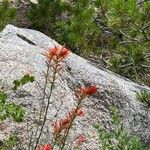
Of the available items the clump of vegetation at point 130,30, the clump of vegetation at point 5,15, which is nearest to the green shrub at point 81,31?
the clump of vegetation at point 130,30

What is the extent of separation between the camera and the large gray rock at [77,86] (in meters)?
4.85

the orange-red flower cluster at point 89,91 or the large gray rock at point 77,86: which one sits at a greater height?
the orange-red flower cluster at point 89,91

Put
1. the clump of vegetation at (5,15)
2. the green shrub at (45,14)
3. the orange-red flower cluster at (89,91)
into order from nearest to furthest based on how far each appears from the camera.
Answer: the orange-red flower cluster at (89,91) < the clump of vegetation at (5,15) < the green shrub at (45,14)

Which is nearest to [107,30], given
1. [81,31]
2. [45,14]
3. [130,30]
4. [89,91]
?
[45,14]

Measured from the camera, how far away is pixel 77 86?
17.5ft

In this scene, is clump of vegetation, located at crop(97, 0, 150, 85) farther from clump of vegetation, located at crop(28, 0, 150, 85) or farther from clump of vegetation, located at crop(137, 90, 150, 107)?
clump of vegetation, located at crop(137, 90, 150, 107)

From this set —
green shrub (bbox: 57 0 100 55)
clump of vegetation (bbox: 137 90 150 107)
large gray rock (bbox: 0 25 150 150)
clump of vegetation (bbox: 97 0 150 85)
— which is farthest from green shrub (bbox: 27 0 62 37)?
clump of vegetation (bbox: 137 90 150 107)

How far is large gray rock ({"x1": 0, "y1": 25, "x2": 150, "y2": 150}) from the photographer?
4.85m

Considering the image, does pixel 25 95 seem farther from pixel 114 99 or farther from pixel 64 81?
pixel 114 99

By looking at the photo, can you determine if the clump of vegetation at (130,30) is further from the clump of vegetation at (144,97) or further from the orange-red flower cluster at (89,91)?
the orange-red flower cluster at (89,91)

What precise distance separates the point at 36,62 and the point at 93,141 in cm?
107

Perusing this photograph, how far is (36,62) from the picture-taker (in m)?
5.33

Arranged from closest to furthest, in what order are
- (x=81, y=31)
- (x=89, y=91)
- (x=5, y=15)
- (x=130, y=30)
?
(x=89, y=91), (x=130, y=30), (x=81, y=31), (x=5, y=15)

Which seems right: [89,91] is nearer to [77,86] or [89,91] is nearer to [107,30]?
[77,86]
